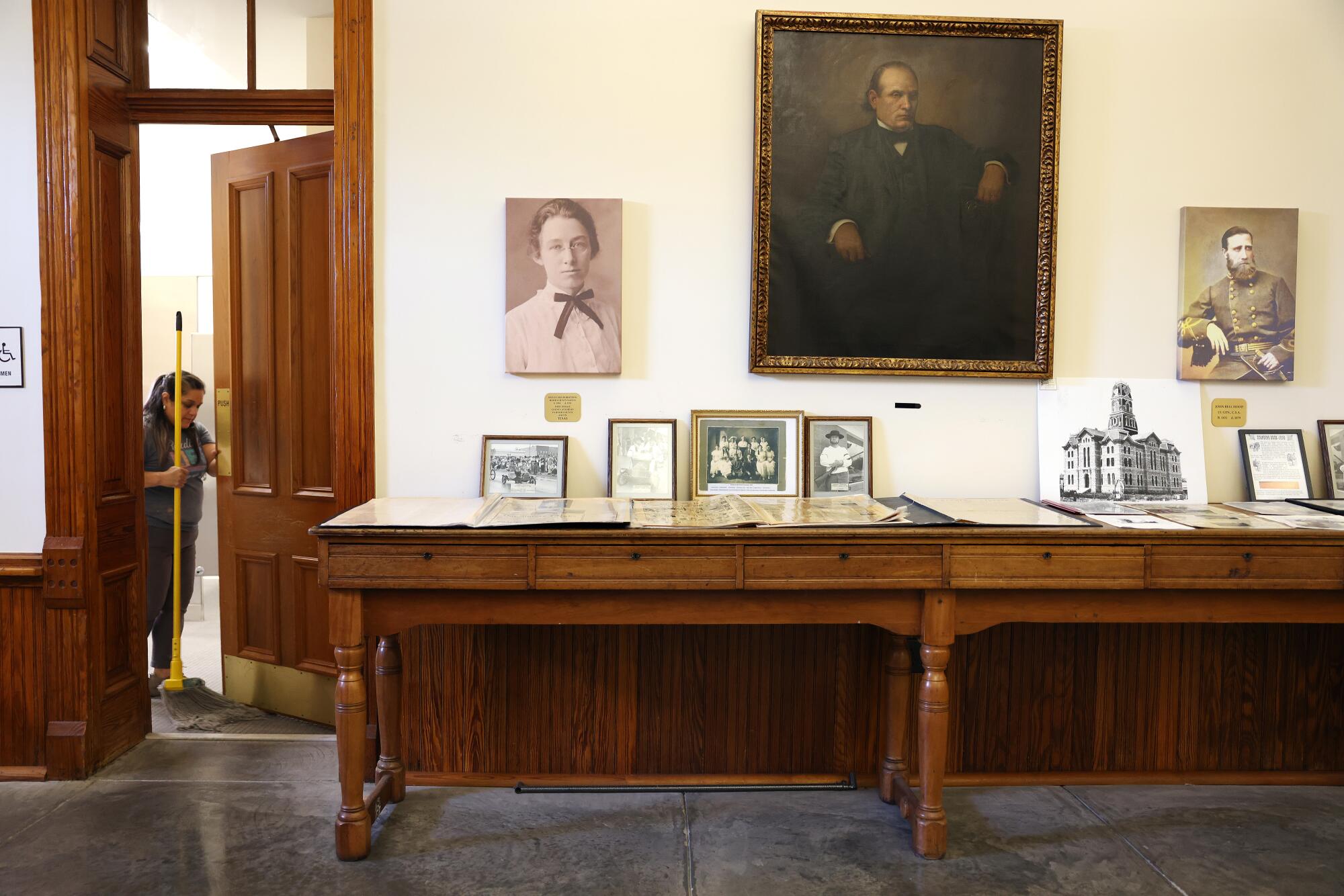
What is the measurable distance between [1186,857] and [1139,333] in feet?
5.58

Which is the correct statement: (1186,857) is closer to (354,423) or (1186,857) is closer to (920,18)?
(920,18)

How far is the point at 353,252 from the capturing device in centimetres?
291

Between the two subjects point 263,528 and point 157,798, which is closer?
point 157,798

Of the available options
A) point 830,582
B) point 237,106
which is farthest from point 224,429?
point 830,582

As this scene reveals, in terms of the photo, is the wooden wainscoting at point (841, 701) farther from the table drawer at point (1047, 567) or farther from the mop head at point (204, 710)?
the mop head at point (204, 710)

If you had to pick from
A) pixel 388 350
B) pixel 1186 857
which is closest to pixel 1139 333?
pixel 1186 857

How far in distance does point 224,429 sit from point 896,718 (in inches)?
116

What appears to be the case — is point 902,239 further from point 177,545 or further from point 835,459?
point 177,545

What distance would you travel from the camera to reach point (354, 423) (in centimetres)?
294

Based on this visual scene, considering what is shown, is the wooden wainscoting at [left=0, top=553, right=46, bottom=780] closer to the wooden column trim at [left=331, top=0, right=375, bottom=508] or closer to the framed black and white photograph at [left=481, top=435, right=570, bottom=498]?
the wooden column trim at [left=331, top=0, right=375, bottom=508]

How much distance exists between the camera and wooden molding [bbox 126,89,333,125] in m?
3.11

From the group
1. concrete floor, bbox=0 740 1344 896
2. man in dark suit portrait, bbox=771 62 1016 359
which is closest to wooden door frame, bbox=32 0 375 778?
concrete floor, bbox=0 740 1344 896

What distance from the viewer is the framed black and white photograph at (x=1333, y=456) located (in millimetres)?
3010

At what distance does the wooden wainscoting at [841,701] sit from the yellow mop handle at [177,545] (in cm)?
147
